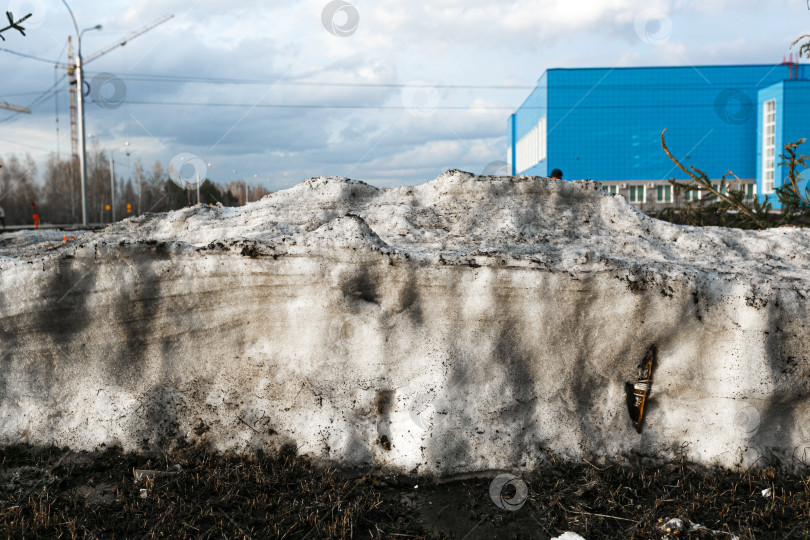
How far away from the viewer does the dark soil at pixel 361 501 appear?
11.4 ft

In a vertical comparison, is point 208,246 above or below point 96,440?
above

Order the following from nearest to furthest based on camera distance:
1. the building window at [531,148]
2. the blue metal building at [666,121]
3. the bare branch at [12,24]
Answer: the bare branch at [12,24], the blue metal building at [666,121], the building window at [531,148]

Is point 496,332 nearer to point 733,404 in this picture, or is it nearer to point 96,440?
point 733,404

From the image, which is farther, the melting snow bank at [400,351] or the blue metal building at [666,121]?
the blue metal building at [666,121]

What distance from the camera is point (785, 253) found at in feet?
16.7

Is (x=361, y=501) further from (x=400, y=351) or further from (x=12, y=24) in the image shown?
(x=12, y=24)

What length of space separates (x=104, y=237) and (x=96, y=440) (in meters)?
1.84

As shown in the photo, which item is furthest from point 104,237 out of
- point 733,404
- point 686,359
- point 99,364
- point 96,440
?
point 733,404

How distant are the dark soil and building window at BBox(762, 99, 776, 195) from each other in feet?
166

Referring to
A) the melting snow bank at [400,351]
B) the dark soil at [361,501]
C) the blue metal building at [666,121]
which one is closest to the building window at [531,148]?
the blue metal building at [666,121]

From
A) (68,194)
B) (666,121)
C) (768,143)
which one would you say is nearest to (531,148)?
(666,121)

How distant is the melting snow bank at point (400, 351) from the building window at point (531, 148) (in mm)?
45006

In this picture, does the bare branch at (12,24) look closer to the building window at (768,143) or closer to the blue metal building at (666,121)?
the blue metal building at (666,121)

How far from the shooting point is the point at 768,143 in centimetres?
4791
